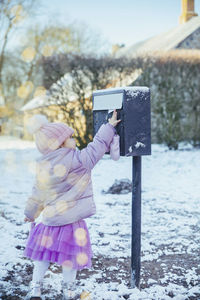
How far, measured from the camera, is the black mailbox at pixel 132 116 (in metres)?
2.83

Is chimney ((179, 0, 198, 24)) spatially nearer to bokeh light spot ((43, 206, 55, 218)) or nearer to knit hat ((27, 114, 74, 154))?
knit hat ((27, 114, 74, 154))

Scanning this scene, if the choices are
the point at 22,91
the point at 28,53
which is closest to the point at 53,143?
the point at 28,53

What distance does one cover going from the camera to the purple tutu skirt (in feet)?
8.66

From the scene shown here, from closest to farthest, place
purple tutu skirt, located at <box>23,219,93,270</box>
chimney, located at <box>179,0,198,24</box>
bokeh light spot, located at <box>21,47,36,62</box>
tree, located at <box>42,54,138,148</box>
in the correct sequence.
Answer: purple tutu skirt, located at <box>23,219,93,270</box> < tree, located at <box>42,54,138,148</box> < chimney, located at <box>179,0,198,24</box> < bokeh light spot, located at <box>21,47,36,62</box>

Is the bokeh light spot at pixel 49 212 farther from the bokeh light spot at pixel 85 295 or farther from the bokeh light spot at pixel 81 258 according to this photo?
the bokeh light spot at pixel 85 295

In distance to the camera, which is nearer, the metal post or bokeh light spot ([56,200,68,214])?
bokeh light spot ([56,200,68,214])

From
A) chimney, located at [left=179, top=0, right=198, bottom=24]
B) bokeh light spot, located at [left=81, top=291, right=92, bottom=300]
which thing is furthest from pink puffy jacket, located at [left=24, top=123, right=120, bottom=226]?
chimney, located at [left=179, top=0, right=198, bottom=24]

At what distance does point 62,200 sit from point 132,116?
809mm

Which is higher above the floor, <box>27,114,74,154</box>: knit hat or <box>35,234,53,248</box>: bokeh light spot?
<box>27,114,74,154</box>: knit hat

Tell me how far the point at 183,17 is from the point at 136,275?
26679mm

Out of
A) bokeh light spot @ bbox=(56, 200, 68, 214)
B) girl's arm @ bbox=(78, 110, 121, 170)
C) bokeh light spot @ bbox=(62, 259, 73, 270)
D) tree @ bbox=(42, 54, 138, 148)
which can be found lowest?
bokeh light spot @ bbox=(62, 259, 73, 270)

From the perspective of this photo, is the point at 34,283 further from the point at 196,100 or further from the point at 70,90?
the point at 196,100

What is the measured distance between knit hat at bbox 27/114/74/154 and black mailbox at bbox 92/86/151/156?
0.42 metres

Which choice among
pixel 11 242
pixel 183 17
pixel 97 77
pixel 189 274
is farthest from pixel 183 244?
pixel 183 17
